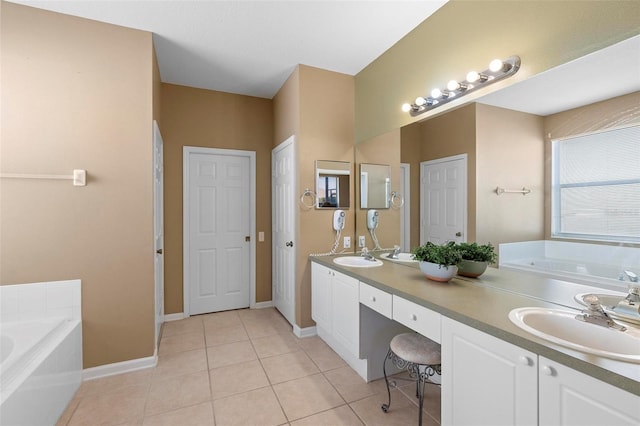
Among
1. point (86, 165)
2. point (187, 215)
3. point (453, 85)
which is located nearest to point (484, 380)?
point (453, 85)

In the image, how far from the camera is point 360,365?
2.27m

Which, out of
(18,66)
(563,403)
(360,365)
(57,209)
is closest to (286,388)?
(360,365)

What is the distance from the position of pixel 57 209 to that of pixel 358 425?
2564 millimetres

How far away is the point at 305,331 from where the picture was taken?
2.99m

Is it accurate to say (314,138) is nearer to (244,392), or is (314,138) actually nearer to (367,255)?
(367,255)

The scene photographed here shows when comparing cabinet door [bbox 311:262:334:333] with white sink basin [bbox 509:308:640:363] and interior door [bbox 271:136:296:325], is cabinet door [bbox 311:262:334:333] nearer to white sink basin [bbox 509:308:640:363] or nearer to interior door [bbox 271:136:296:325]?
interior door [bbox 271:136:296:325]

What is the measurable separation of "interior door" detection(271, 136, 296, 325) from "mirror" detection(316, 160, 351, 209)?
0.93ft

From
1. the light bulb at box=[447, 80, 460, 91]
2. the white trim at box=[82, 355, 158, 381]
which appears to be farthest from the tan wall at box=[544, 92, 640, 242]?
the white trim at box=[82, 355, 158, 381]

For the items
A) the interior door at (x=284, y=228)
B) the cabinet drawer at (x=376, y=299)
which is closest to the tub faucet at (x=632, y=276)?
the cabinet drawer at (x=376, y=299)

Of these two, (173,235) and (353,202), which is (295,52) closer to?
(353,202)

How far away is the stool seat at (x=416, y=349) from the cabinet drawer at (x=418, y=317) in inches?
6.1

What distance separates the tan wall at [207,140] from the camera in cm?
342

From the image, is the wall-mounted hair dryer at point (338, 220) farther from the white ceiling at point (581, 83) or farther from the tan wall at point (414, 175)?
the white ceiling at point (581, 83)

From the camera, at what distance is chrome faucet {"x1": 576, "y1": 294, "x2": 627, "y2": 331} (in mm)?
1121
